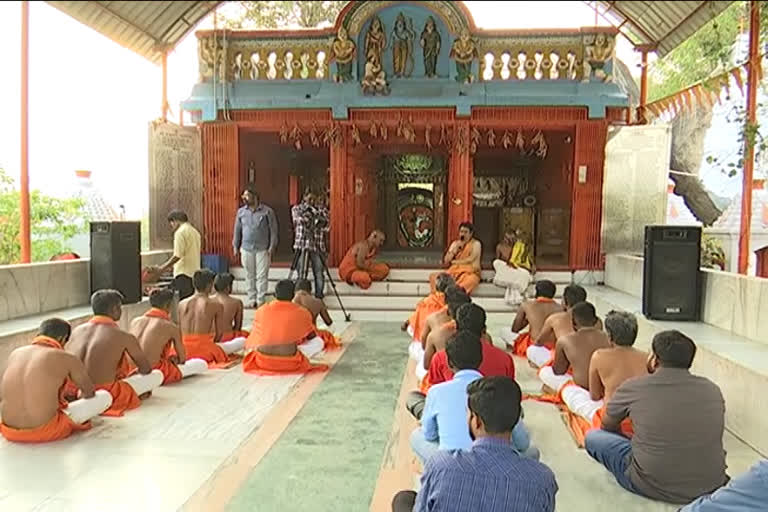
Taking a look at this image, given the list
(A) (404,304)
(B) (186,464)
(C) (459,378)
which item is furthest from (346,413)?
(A) (404,304)

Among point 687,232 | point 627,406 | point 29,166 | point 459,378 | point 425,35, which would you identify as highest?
point 425,35

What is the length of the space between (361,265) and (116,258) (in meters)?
3.65

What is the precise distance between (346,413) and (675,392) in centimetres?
243

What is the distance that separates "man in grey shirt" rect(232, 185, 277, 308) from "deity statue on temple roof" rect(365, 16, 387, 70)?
310cm

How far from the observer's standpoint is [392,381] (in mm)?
5746

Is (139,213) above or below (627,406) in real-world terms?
above

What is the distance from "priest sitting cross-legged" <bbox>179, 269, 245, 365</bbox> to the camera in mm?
6113

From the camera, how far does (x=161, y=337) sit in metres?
5.30

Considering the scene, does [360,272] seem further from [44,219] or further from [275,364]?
[44,219]

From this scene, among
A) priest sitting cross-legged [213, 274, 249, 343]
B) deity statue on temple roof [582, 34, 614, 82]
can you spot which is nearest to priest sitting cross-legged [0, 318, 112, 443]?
priest sitting cross-legged [213, 274, 249, 343]

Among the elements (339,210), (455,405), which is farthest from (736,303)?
(339,210)

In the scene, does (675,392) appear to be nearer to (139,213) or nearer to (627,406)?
(627,406)

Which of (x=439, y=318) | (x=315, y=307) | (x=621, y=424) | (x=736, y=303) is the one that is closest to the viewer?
(x=621, y=424)

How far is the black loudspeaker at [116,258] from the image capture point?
6.84 m
